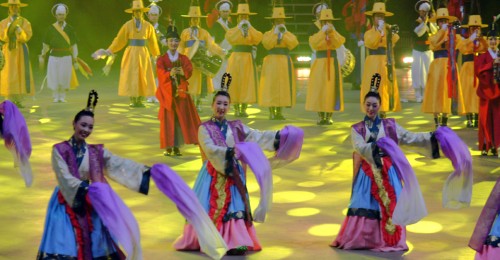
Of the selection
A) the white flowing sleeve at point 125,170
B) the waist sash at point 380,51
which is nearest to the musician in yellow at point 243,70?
the waist sash at point 380,51

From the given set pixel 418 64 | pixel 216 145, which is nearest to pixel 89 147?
pixel 216 145

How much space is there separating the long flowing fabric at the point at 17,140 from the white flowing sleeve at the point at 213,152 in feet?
3.97

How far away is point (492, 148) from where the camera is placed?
10.2m

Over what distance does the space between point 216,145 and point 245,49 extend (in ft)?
22.2

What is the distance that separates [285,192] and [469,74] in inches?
179

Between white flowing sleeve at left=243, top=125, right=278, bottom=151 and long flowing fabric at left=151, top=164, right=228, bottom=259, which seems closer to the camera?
long flowing fabric at left=151, top=164, right=228, bottom=259

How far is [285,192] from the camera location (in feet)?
28.1

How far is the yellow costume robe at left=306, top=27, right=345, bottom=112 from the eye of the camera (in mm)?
12375

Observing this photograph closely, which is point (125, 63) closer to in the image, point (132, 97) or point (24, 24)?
point (132, 97)

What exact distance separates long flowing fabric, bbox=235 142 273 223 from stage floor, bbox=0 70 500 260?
414 millimetres

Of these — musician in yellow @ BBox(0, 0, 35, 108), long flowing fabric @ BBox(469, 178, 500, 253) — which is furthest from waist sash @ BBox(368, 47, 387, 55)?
long flowing fabric @ BBox(469, 178, 500, 253)

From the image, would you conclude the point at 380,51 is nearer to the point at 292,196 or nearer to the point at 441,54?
the point at 441,54

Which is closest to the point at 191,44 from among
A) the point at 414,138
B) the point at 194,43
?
the point at 194,43

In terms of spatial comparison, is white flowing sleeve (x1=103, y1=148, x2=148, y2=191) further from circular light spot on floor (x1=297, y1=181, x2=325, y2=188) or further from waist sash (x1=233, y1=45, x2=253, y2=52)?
waist sash (x1=233, y1=45, x2=253, y2=52)
